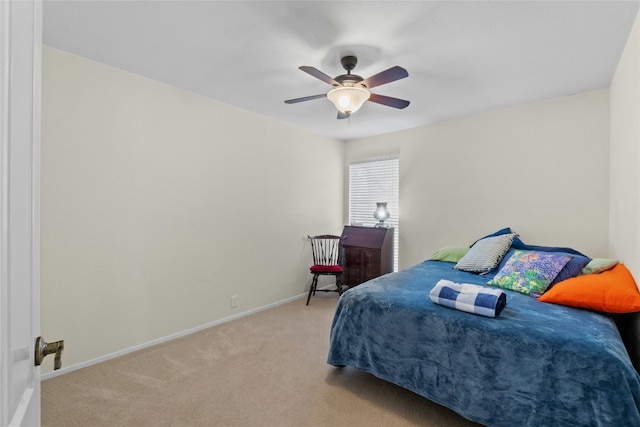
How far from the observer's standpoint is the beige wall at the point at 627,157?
1799mm

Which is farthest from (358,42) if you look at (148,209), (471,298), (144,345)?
(144,345)

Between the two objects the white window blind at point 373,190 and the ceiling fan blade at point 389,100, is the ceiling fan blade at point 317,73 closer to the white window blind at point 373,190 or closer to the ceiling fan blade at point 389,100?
the ceiling fan blade at point 389,100

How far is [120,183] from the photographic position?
2.54 m

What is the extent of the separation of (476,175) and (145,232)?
3657 mm

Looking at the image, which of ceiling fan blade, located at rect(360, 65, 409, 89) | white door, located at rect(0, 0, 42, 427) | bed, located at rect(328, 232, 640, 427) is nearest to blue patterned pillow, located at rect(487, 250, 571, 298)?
bed, located at rect(328, 232, 640, 427)

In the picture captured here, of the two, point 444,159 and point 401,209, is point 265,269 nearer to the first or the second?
point 401,209

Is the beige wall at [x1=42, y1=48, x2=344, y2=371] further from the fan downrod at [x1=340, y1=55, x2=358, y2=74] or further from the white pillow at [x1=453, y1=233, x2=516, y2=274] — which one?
the white pillow at [x1=453, y1=233, x2=516, y2=274]

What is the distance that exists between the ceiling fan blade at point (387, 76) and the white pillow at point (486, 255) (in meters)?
1.96

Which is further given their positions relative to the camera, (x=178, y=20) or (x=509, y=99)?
(x=509, y=99)

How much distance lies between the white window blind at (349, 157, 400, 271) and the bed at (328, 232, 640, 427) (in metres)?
2.21

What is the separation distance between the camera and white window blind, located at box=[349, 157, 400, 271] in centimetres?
438

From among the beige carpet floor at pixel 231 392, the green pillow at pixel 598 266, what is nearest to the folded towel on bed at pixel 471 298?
the beige carpet floor at pixel 231 392

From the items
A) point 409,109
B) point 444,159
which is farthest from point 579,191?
point 409,109

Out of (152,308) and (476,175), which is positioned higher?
(476,175)
